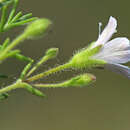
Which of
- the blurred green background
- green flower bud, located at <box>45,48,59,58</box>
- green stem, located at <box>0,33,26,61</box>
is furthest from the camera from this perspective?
the blurred green background

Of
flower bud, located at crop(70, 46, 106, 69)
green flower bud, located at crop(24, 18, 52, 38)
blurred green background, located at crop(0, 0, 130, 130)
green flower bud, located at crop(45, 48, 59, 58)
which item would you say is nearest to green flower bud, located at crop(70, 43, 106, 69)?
flower bud, located at crop(70, 46, 106, 69)

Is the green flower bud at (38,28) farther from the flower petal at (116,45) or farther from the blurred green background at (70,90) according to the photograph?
the blurred green background at (70,90)

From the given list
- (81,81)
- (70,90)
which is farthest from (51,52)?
(70,90)

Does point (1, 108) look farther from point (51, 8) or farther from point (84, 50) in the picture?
point (84, 50)

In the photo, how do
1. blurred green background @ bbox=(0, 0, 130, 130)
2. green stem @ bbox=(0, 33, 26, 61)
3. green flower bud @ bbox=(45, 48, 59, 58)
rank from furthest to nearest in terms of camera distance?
1. blurred green background @ bbox=(0, 0, 130, 130)
2. green flower bud @ bbox=(45, 48, 59, 58)
3. green stem @ bbox=(0, 33, 26, 61)

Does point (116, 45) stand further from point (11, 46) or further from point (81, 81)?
point (11, 46)

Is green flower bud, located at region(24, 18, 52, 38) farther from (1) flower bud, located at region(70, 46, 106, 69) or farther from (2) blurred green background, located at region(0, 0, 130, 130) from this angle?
(2) blurred green background, located at region(0, 0, 130, 130)

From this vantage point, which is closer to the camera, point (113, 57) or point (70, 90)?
point (113, 57)
